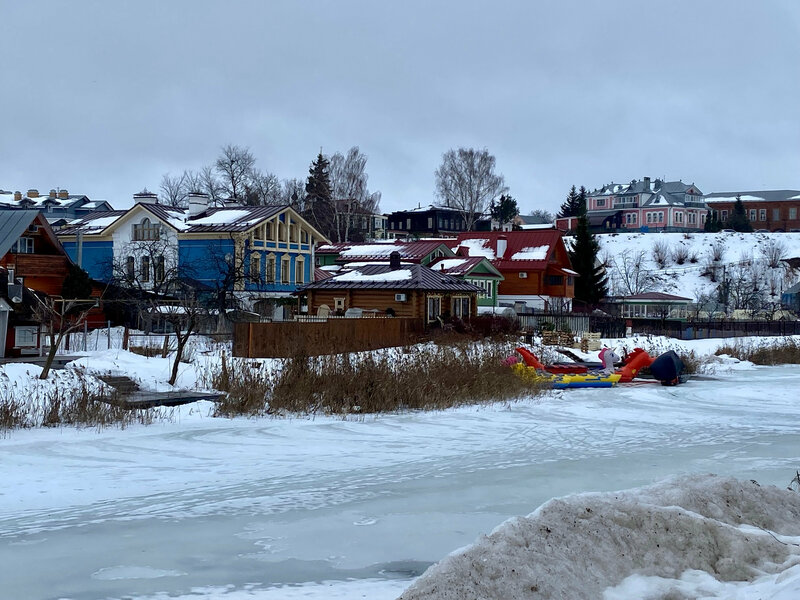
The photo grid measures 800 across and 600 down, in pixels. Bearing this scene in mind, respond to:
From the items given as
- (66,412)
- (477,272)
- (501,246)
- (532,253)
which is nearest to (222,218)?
(477,272)

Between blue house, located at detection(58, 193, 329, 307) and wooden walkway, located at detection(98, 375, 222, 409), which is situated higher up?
blue house, located at detection(58, 193, 329, 307)

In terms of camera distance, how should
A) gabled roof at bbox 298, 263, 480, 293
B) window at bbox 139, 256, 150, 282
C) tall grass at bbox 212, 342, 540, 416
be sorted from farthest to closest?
window at bbox 139, 256, 150, 282, gabled roof at bbox 298, 263, 480, 293, tall grass at bbox 212, 342, 540, 416

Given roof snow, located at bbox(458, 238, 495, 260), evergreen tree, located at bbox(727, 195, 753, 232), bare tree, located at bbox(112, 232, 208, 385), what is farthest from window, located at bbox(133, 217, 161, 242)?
evergreen tree, located at bbox(727, 195, 753, 232)

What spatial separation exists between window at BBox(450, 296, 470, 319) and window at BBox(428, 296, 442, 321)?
2.55 ft

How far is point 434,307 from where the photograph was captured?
43188 millimetres

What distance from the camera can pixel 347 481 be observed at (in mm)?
13141

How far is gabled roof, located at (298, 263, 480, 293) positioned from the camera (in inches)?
1636

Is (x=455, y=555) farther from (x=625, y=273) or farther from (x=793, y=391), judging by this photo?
(x=625, y=273)

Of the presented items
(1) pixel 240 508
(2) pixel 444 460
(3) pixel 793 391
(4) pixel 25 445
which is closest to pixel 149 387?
(4) pixel 25 445

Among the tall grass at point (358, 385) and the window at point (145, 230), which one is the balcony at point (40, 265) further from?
the tall grass at point (358, 385)

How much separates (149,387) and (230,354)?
27.6ft

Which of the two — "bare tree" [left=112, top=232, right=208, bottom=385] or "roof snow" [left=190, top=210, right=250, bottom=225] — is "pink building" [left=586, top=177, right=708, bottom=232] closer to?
"roof snow" [left=190, top=210, right=250, bottom=225]

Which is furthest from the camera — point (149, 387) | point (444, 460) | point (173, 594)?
point (149, 387)

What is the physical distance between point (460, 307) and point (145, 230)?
18323 mm
